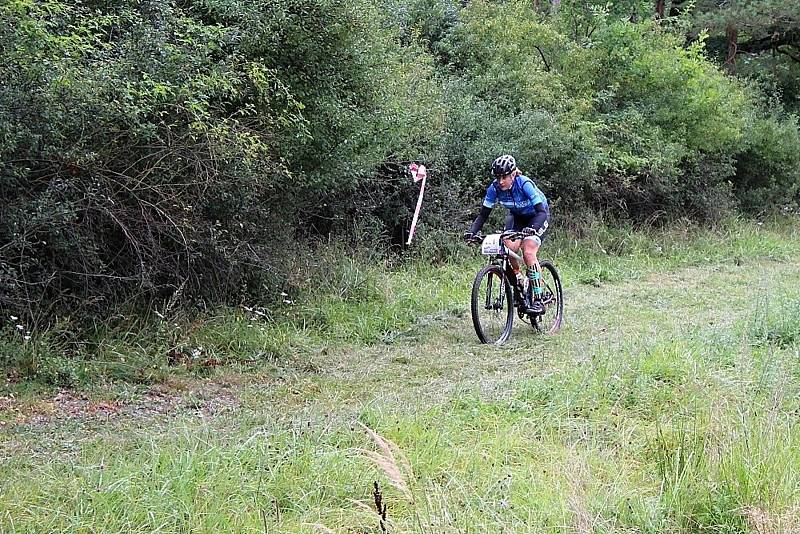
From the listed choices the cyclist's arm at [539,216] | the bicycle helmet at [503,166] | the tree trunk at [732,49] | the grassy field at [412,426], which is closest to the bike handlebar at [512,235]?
the cyclist's arm at [539,216]

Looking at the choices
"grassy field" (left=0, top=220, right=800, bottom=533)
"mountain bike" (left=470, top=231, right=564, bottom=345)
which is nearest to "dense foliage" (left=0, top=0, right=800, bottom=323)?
"grassy field" (left=0, top=220, right=800, bottom=533)

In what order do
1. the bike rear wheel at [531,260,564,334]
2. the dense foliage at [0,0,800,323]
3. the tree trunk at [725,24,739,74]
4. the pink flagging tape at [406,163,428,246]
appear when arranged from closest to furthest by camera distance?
1. the dense foliage at [0,0,800,323]
2. the bike rear wheel at [531,260,564,334]
3. the pink flagging tape at [406,163,428,246]
4. the tree trunk at [725,24,739,74]

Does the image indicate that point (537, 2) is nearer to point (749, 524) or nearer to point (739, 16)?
point (739, 16)

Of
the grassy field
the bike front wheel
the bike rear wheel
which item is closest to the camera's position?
the grassy field

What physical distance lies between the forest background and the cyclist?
1.45m

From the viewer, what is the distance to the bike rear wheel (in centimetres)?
840

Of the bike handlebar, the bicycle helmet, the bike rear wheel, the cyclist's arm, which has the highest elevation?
the bicycle helmet

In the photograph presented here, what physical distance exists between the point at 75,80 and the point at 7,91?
459mm

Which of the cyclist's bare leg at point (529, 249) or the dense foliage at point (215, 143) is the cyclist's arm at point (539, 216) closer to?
the cyclist's bare leg at point (529, 249)

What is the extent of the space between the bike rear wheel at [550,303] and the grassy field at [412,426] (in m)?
0.24

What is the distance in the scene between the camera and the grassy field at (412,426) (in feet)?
11.0

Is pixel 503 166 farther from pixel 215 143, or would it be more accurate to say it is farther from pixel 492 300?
pixel 215 143

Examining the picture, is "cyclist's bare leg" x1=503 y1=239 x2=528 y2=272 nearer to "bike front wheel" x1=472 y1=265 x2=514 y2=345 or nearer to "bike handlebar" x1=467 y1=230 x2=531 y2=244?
"bike handlebar" x1=467 y1=230 x2=531 y2=244

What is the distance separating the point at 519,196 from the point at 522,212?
18 centimetres
